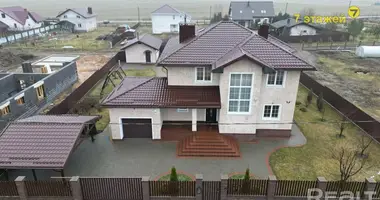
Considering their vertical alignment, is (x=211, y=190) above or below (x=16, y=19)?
below

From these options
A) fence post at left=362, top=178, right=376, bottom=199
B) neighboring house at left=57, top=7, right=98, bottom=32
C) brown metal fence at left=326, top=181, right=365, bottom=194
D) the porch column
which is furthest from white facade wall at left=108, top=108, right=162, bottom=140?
neighboring house at left=57, top=7, right=98, bottom=32

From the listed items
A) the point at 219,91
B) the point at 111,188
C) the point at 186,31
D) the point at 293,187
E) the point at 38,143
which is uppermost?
the point at 186,31

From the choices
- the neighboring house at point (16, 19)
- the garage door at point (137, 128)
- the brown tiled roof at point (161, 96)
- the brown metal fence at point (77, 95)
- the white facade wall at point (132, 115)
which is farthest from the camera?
the neighboring house at point (16, 19)

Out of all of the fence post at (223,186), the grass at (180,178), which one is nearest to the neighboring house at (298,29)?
the grass at (180,178)

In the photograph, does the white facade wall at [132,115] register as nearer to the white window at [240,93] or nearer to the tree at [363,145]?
the white window at [240,93]

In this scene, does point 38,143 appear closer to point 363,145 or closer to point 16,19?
point 363,145

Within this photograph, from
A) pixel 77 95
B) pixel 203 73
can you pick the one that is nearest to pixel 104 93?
pixel 77 95

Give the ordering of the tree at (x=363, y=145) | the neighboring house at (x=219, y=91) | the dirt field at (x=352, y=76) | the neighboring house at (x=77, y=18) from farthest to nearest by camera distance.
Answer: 1. the neighboring house at (x=77, y=18)
2. the dirt field at (x=352, y=76)
3. the neighboring house at (x=219, y=91)
4. the tree at (x=363, y=145)
